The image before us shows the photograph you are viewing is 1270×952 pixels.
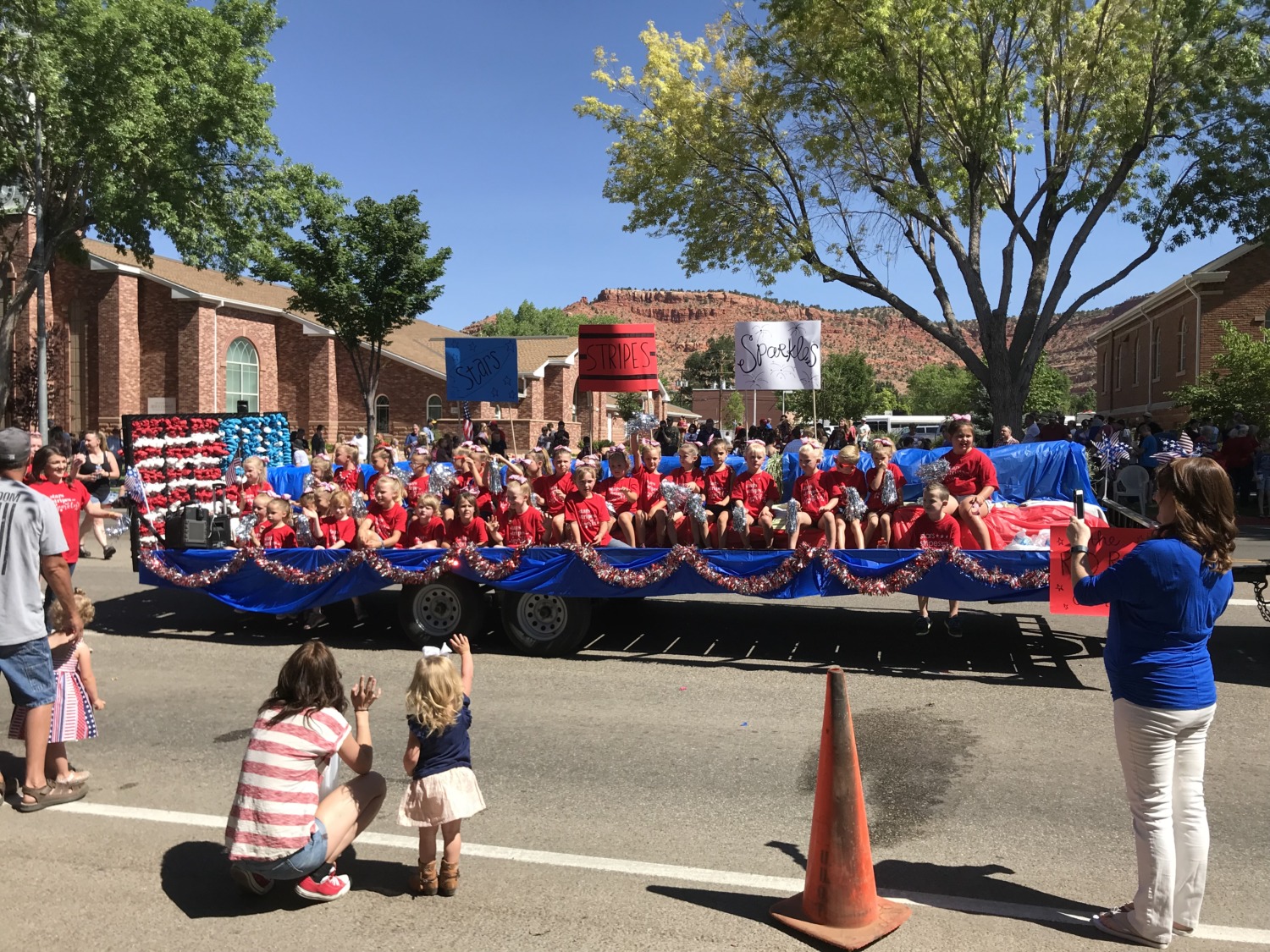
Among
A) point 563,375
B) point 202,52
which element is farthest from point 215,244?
point 563,375

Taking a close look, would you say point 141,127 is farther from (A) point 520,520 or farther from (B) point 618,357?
(A) point 520,520

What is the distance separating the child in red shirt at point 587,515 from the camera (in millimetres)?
8688

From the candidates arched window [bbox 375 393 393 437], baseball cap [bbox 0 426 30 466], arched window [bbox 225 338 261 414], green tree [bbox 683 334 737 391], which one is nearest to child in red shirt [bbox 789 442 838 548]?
baseball cap [bbox 0 426 30 466]

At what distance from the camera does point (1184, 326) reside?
3384cm

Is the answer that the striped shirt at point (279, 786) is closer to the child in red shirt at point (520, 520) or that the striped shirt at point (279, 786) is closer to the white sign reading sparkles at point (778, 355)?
the child in red shirt at point (520, 520)

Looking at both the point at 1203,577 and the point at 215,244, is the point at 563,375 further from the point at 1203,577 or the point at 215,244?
the point at 1203,577

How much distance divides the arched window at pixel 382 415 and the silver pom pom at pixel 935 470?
115 ft

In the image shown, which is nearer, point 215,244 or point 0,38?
point 0,38

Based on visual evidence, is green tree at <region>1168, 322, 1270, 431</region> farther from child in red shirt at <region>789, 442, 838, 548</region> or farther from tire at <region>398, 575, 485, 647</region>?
tire at <region>398, 575, 485, 647</region>

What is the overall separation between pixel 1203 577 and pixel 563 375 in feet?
142

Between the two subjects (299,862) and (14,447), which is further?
(14,447)

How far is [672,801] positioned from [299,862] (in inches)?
79.0

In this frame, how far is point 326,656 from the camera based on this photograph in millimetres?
4094

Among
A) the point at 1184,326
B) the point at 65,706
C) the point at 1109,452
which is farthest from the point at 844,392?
the point at 65,706
